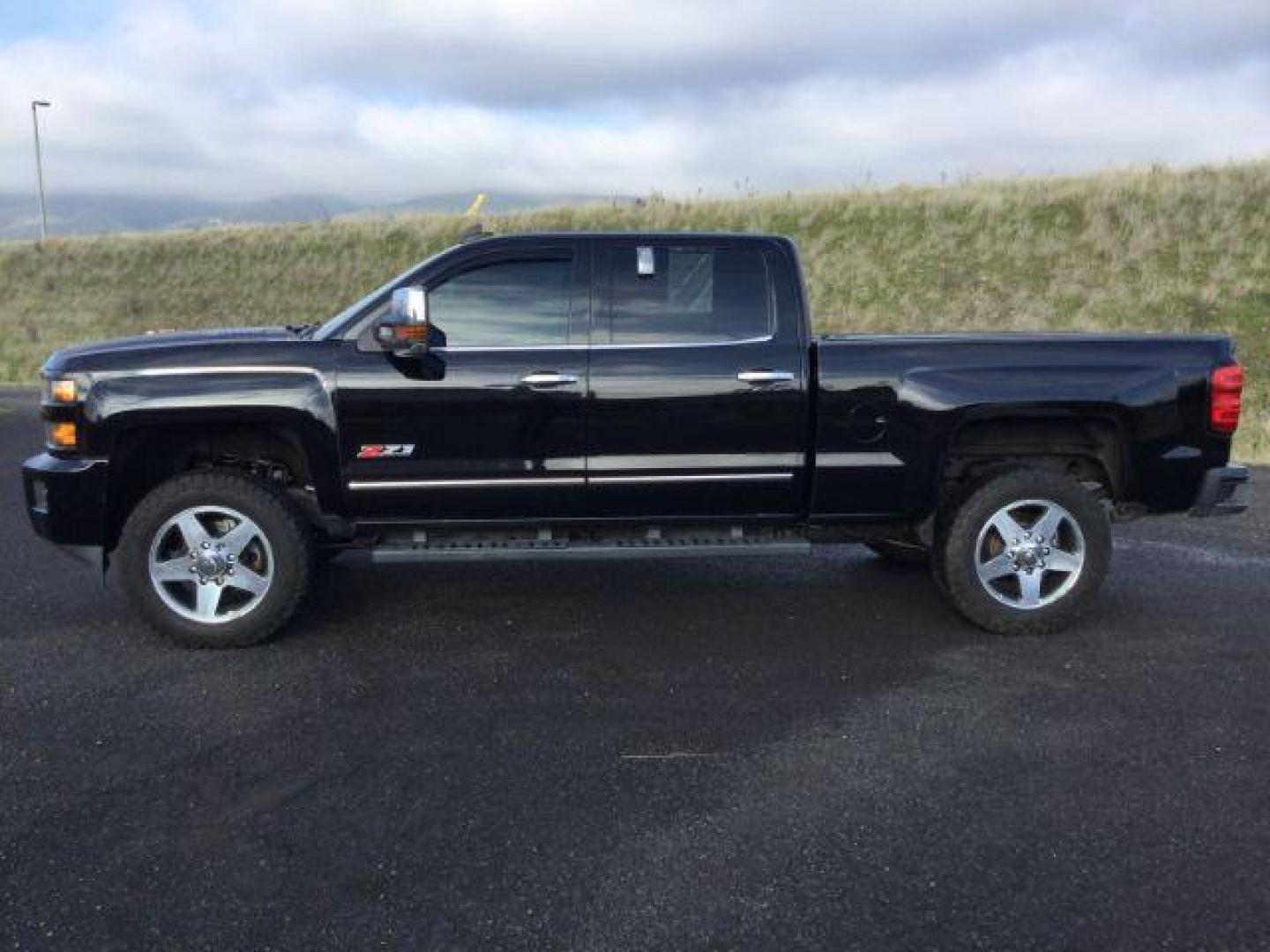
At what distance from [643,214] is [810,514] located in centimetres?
2573

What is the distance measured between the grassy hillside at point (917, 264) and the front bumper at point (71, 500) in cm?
1275

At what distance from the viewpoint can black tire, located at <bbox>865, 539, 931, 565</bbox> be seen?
227 inches

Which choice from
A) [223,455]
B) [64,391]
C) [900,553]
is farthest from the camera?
[900,553]

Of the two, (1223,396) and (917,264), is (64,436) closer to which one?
(1223,396)

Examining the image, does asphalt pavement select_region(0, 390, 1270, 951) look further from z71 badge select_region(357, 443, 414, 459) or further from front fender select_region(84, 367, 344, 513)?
front fender select_region(84, 367, 344, 513)

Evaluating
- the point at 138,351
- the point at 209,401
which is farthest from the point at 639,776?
the point at 138,351

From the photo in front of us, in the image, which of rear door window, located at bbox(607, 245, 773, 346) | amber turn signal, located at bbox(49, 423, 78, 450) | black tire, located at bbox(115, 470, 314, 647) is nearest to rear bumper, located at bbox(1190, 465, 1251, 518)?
rear door window, located at bbox(607, 245, 773, 346)

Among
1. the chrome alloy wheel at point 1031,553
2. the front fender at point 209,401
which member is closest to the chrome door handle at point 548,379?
the front fender at point 209,401

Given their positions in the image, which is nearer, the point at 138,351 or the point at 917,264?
the point at 138,351

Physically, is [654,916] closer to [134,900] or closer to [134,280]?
[134,900]

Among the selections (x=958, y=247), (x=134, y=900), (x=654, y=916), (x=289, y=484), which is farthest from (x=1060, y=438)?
(x=958, y=247)

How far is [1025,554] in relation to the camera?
5.02 meters

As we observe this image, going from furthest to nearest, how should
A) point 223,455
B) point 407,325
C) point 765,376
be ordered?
1. point 223,455
2. point 765,376
3. point 407,325

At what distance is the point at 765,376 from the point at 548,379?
3.39 feet
